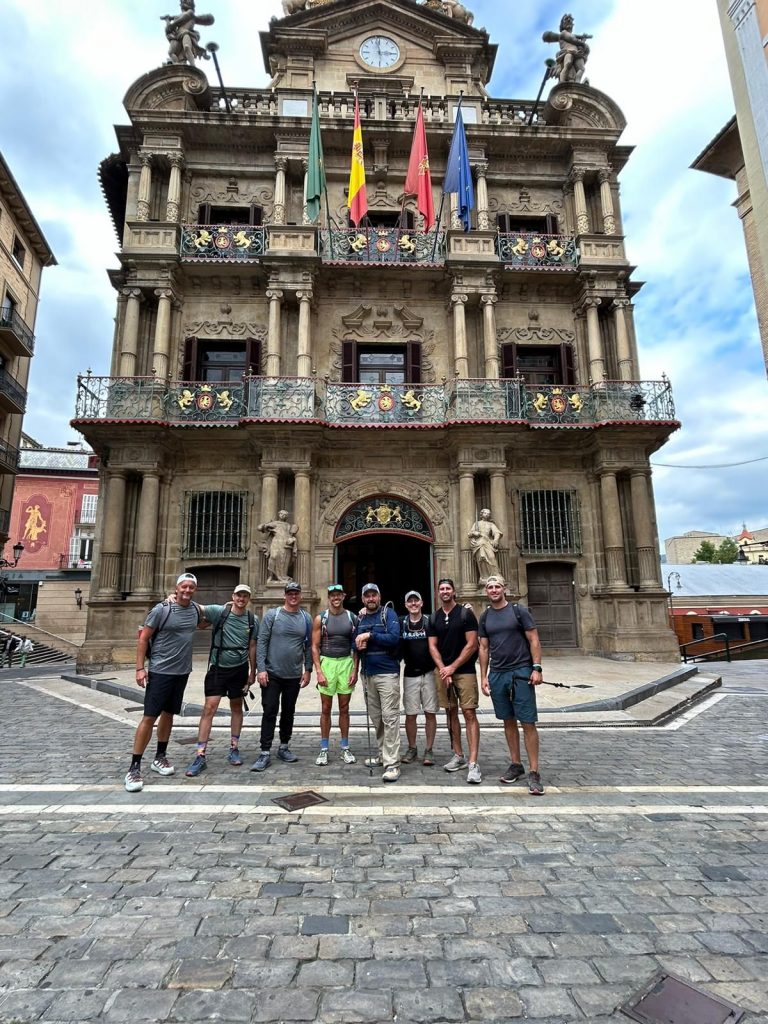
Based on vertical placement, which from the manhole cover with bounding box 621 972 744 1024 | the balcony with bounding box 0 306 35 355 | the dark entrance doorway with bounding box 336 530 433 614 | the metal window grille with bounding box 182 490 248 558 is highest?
the balcony with bounding box 0 306 35 355

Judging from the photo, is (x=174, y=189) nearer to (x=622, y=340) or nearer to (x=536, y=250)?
(x=536, y=250)

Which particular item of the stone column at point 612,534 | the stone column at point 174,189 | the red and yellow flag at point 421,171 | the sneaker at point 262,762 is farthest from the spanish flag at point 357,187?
the sneaker at point 262,762

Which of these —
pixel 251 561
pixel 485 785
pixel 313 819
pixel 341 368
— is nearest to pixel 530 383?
pixel 341 368

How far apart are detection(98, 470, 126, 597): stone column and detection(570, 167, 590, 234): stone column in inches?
594

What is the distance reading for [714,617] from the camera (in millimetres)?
20953

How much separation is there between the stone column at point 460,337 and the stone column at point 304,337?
4.08 meters

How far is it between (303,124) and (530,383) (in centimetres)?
1037

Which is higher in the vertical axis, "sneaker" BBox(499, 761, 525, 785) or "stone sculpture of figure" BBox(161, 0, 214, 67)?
"stone sculpture of figure" BBox(161, 0, 214, 67)

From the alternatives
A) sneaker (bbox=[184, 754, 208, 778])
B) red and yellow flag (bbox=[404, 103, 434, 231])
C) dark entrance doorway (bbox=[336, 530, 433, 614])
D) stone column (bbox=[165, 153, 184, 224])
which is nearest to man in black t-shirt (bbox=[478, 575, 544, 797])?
sneaker (bbox=[184, 754, 208, 778])

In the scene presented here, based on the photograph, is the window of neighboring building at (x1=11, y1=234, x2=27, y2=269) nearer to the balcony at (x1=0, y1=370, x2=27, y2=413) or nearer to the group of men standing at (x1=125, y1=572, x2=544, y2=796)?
the balcony at (x1=0, y1=370, x2=27, y2=413)

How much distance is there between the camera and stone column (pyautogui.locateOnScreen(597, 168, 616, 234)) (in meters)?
17.0

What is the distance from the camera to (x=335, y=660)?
19.5 feet

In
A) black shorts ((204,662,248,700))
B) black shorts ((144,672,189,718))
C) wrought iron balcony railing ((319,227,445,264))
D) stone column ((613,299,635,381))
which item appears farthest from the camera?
wrought iron balcony railing ((319,227,445,264))

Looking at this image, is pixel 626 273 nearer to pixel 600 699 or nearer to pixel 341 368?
pixel 341 368
